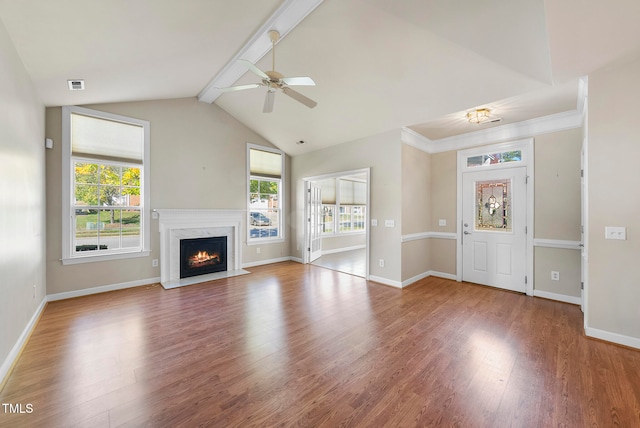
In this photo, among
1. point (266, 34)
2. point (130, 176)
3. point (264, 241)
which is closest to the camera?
point (266, 34)

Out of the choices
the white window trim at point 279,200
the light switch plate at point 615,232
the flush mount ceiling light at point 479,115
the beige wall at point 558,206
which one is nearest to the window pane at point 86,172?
the white window trim at point 279,200

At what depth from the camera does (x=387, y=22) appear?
2664mm

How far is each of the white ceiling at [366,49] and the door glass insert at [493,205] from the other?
41.1 inches

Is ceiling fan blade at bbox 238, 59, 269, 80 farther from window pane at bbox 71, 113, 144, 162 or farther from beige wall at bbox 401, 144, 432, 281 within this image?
window pane at bbox 71, 113, 144, 162

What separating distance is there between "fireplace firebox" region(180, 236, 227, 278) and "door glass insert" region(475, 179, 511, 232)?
201 inches

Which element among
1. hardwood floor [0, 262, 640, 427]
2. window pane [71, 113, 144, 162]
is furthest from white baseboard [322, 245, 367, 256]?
window pane [71, 113, 144, 162]

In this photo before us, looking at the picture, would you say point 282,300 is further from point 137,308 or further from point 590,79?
point 590,79

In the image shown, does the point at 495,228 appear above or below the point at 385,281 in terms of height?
above

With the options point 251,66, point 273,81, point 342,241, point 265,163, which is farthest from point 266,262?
point 251,66

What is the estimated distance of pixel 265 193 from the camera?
6.32 metres

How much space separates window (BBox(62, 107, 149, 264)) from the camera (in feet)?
12.6

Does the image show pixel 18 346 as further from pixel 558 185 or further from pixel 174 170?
pixel 558 185

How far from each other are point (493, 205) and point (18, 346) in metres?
6.34

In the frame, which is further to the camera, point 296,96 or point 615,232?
point 296,96
